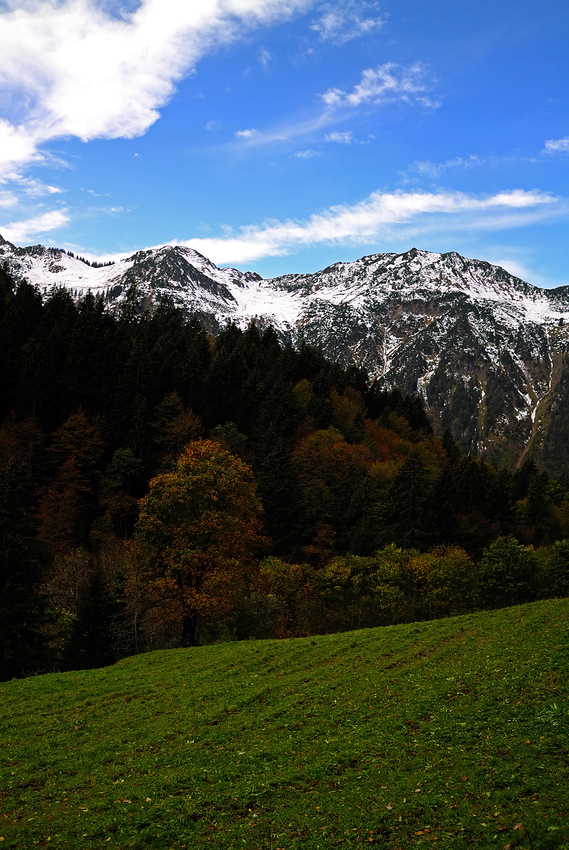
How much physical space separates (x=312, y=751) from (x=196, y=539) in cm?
2465

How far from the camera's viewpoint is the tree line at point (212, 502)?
3838 centimetres

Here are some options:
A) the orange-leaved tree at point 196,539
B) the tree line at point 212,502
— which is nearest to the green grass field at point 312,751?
the orange-leaved tree at point 196,539

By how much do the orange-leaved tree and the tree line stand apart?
6.0 inches

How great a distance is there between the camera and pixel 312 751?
49.7 feet

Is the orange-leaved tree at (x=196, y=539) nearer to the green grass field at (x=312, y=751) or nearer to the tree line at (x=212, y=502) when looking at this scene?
the tree line at (x=212, y=502)

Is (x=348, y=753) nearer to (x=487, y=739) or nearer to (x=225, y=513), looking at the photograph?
(x=487, y=739)

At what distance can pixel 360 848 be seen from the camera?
→ 33.0ft

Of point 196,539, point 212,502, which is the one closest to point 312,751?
point 196,539

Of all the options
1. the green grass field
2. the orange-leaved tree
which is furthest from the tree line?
the green grass field

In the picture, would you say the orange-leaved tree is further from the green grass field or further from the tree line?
the green grass field

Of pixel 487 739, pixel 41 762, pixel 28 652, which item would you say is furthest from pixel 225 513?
pixel 487 739

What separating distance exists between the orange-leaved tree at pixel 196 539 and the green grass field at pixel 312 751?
10.2m

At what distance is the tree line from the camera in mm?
38375

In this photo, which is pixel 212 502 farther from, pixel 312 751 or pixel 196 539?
pixel 312 751
